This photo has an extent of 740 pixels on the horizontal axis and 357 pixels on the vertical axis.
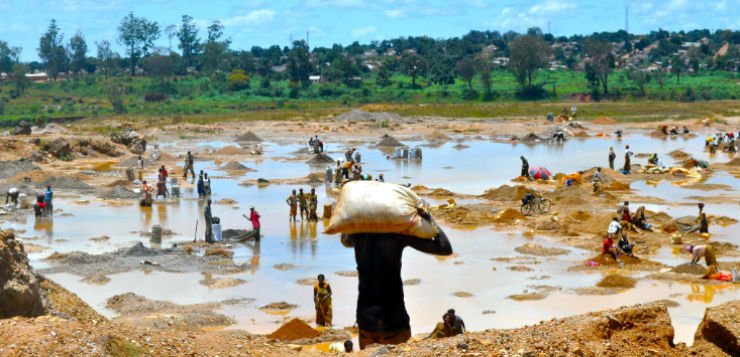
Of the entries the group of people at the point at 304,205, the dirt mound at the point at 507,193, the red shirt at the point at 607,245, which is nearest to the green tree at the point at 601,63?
the dirt mound at the point at 507,193

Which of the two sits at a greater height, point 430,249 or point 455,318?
point 430,249

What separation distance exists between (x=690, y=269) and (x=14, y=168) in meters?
28.8

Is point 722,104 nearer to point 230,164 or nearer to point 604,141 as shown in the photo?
point 604,141

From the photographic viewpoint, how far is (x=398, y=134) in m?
69.6

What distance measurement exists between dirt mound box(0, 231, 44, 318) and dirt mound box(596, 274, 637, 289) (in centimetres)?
1093

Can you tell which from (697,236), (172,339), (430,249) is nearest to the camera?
(172,339)

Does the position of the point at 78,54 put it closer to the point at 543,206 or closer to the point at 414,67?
the point at 414,67

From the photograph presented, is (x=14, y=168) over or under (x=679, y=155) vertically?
over

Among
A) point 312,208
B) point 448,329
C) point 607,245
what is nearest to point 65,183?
point 312,208

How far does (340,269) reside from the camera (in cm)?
2144

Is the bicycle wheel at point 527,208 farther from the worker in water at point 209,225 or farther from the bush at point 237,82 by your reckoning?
the bush at point 237,82

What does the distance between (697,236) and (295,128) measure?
50145mm

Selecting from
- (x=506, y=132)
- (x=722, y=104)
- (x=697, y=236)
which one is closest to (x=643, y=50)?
(x=722, y=104)

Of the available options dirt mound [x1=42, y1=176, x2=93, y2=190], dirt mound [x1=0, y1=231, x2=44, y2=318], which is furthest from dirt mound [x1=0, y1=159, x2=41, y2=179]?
dirt mound [x1=0, y1=231, x2=44, y2=318]
